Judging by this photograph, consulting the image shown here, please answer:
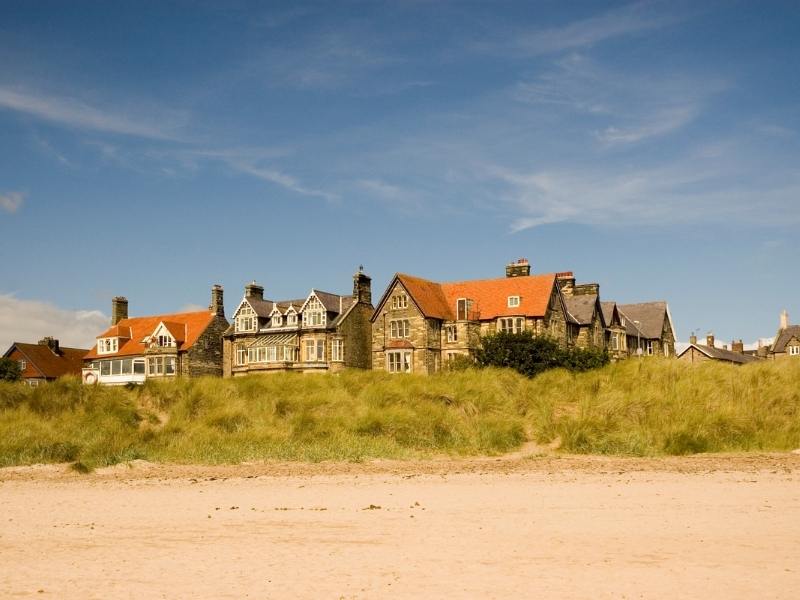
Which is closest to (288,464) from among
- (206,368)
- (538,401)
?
(538,401)

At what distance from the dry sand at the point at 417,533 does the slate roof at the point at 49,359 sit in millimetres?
60959

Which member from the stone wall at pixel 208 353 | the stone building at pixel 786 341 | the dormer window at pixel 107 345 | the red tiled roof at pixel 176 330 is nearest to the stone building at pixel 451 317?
the stone wall at pixel 208 353

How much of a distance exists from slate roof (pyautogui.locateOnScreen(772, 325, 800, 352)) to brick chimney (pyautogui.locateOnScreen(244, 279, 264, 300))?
6350 centimetres

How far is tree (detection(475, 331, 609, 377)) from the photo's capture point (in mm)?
44719

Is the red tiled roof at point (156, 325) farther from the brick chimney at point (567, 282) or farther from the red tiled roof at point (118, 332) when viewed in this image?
the brick chimney at point (567, 282)

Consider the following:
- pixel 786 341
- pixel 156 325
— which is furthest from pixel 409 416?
pixel 786 341

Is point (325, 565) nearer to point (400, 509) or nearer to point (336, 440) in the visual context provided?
point (400, 509)

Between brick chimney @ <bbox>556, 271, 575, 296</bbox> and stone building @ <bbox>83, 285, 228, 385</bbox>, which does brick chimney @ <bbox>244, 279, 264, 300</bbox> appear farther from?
brick chimney @ <bbox>556, 271, 575, 296</bbox>

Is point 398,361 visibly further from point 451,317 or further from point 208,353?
point 208,353

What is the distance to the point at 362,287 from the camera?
6419cm

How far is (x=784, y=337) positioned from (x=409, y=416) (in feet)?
280

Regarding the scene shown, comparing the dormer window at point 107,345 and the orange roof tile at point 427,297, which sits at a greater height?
the orange roof tile at point 427,297

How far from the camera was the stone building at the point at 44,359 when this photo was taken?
76.0 m

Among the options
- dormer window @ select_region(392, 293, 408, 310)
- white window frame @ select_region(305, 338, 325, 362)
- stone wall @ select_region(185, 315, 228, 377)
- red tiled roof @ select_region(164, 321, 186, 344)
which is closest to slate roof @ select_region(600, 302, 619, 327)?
dormer window @ select_region(392, 293, 408, 310)
